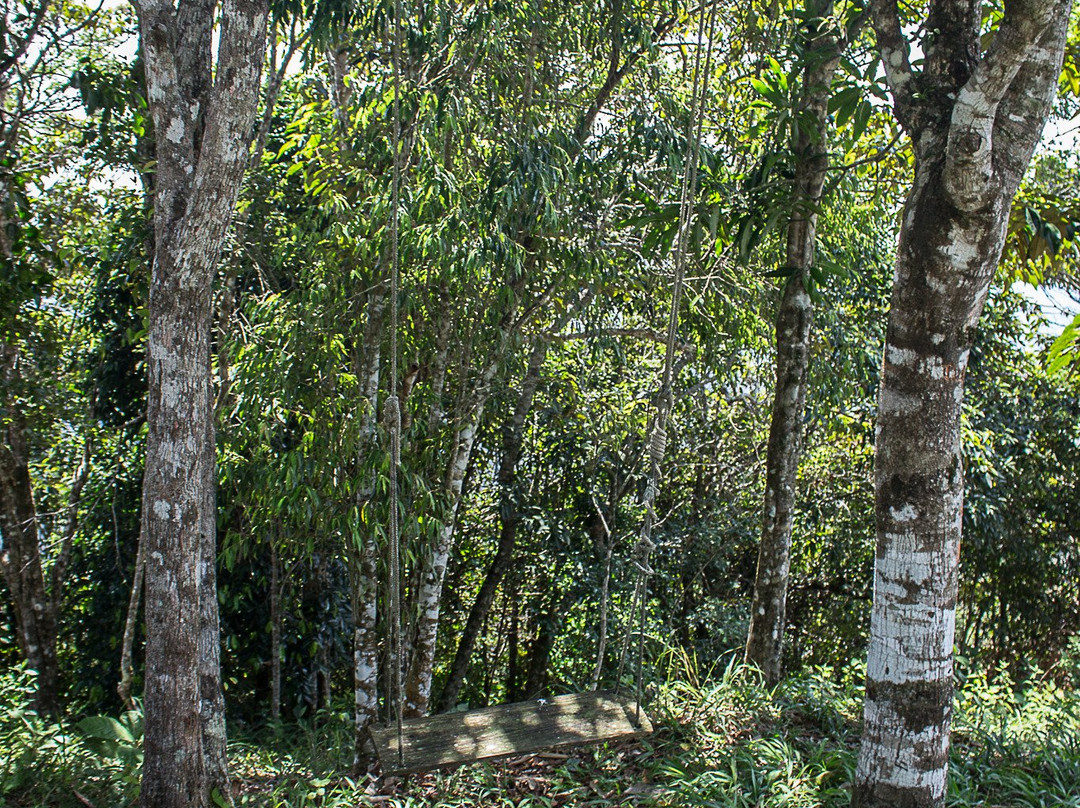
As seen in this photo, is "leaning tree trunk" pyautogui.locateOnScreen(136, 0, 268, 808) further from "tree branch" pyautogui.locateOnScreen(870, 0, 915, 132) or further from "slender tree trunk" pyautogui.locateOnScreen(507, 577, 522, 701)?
"slender tree trunk" pyautogui.locateOnScreen(507, 577, 522, 701)

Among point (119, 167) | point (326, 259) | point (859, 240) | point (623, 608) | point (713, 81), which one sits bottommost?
point (623, 608)

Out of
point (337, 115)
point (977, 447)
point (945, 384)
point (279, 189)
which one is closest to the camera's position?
point (945, 384)

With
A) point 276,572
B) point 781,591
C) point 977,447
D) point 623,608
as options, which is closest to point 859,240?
point 977,447

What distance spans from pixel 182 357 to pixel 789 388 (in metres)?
2.34

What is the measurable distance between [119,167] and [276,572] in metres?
2.45

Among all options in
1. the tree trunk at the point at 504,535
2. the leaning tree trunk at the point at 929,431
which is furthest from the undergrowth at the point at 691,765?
the tree trunk at the point at 504,535

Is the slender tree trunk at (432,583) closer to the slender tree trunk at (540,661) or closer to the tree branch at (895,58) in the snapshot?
the slender tree trunk at (540,661)

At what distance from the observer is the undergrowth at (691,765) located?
2.85 metres

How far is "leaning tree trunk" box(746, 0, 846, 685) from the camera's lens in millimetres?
3531

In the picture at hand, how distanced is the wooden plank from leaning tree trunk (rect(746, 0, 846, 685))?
0.76 meters

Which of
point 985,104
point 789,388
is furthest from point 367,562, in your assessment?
point 985,104

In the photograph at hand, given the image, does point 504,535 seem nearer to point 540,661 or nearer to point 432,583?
point 540,661

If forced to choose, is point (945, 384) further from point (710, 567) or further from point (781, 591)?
point (710, 567)

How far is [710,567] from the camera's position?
5.95m
